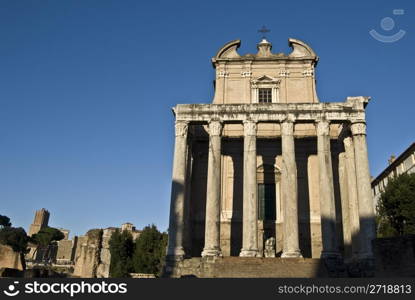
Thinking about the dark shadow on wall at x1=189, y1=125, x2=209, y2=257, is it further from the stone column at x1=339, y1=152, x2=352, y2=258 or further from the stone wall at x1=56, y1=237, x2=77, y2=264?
the stone wall at x1=56, y1=237, x2=77, y2=264

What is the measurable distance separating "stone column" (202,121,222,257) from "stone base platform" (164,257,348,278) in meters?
1.03

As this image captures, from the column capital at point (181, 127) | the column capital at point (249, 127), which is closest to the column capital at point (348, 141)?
the column capital at point (249, 127)

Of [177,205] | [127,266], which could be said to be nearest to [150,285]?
[177,205]

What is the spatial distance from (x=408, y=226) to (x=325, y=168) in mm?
9116

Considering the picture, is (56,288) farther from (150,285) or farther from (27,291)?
(150,285)

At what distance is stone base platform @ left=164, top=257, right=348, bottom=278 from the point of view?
61.3 ft

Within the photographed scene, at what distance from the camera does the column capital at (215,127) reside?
23.7m

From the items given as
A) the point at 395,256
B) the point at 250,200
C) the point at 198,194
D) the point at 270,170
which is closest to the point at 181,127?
the point at 198,194

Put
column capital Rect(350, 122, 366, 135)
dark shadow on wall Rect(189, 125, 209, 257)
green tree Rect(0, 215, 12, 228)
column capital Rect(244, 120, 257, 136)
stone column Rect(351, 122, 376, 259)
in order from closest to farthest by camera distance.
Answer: stone column Rect(351, 122, 376, 259), column capital Rect(350, 122, 366, 135), column capital Rect(244, 120, 257, 136), dark shadow on wall Rect(189, 125, 209, 257), green tree Rect(0, 215, 12, 228)

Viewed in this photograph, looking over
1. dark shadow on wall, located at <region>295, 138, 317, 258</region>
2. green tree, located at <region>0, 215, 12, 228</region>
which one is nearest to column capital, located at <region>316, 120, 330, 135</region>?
dark shadow on wall, located at <region>295, 138, 317, 258</region>

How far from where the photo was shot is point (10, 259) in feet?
65.9

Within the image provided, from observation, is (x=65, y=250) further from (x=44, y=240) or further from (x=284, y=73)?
(x=284, y=73)

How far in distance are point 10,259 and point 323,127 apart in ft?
60.8

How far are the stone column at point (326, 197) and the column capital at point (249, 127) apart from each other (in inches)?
148
